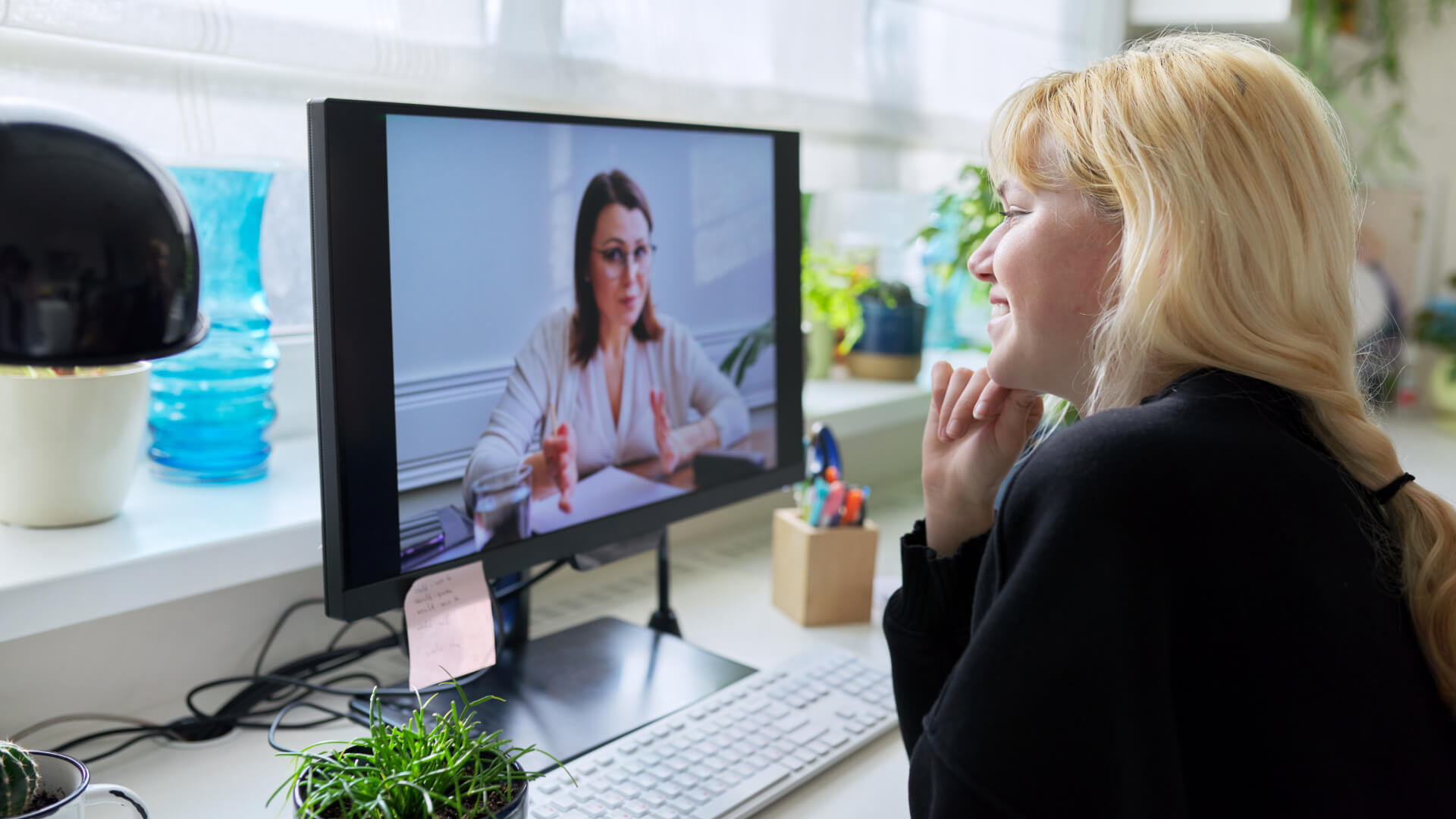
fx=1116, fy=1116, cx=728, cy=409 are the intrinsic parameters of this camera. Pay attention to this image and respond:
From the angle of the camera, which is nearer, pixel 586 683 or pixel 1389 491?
pixel 1389 491

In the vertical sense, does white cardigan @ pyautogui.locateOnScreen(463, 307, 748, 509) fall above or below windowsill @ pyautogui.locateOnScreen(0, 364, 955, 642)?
above

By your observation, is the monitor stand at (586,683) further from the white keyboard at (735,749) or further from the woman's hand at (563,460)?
the woman's hand at (563,460)

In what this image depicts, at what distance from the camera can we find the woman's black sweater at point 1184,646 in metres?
0.57

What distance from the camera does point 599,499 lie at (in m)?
0.98

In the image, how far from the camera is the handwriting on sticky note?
32.6 inches

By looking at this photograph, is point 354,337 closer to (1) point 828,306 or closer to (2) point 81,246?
(2) point 81,246

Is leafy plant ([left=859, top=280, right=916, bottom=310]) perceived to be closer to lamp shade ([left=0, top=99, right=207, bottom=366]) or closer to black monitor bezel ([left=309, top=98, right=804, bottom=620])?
black monitor bezel ([left=309, top=98, right=804, bottom=620])

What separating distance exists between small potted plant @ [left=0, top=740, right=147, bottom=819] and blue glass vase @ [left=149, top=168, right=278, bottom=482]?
0.49 metres

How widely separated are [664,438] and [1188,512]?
0.54 meters

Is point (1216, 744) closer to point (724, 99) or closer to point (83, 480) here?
point (83, 480)

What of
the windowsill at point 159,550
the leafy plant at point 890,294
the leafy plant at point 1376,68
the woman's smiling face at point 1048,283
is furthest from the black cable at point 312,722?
the leafy plant at point 1376,68

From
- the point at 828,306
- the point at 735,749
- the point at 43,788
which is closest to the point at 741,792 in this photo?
the point at 735,749

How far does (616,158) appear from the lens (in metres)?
0.95

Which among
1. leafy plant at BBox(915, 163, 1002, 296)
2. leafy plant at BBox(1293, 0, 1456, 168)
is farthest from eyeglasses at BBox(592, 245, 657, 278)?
leafy plant at BBox(1293, 0, 1456, 168)
